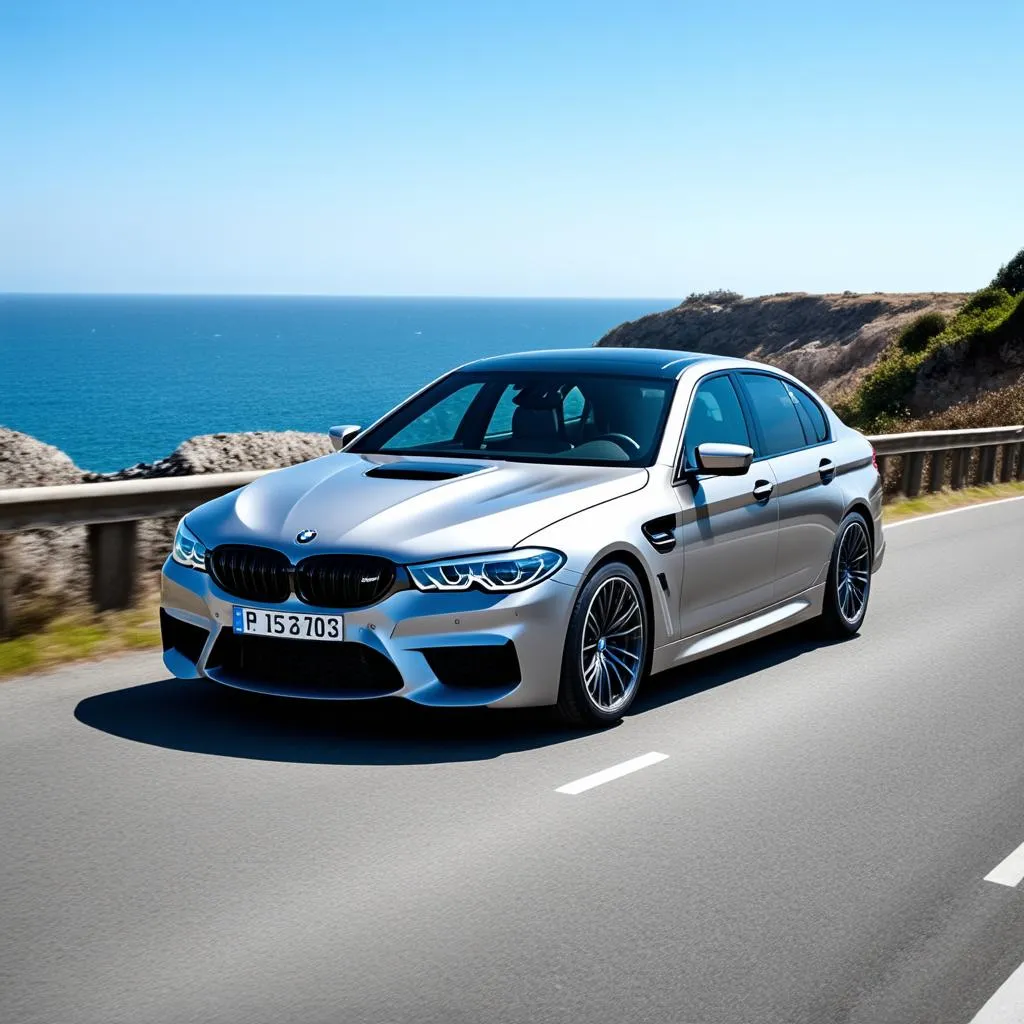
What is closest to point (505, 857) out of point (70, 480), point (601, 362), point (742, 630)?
point (742, 630)

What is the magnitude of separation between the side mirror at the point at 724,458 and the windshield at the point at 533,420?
27cm

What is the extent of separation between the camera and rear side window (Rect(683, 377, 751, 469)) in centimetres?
756

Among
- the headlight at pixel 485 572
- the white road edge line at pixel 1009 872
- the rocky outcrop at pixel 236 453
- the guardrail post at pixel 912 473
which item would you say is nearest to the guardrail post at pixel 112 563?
the headlight at pixel 485 572

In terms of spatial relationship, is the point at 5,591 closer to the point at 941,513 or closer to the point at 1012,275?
the point at 941,513

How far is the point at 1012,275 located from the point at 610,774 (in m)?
62.1

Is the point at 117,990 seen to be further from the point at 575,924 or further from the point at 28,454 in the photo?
the point at 28,454

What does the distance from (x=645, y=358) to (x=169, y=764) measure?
3.45 meters

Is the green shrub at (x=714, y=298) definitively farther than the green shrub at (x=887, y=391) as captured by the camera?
Yes

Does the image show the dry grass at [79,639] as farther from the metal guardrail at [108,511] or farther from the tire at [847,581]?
the tire at [847,581]

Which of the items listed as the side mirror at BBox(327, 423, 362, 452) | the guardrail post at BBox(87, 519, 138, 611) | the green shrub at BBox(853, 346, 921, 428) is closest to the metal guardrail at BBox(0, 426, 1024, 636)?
the guardrail post at BBox(87, 519, 138, 611)

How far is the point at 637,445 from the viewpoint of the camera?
24.2ft

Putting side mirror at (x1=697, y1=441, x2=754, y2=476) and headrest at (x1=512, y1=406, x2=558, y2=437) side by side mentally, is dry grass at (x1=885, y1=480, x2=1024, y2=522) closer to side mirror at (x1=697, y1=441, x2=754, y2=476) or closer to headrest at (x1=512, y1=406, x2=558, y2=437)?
headrest at (x1=512, y1=406, x2=558, y2=437)

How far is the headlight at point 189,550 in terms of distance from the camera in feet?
21.4

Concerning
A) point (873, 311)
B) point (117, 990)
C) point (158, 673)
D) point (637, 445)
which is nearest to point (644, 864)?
point (117, 990)
